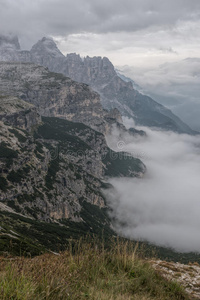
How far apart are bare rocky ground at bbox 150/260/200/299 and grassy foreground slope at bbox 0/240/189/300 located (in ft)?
5.00

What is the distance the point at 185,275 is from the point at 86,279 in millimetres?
7199

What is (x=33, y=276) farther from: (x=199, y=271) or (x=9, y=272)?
(x=199, y=271)

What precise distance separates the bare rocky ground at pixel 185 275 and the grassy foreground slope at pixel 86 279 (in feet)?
5.00

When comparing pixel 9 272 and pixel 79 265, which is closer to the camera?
pixel 9 272

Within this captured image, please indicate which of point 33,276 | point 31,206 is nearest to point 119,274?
point 33,276

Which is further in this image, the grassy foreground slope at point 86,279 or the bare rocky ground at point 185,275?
the bare rocky ground at point 185,275

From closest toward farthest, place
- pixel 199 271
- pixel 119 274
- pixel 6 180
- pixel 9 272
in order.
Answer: pixel 9 272, pixel 119 274, pixel 199 271, pixel 6 180

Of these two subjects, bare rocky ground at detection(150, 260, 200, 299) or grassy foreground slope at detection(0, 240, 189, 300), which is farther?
bare rocky ground at detection(150, 260, 200, 299)

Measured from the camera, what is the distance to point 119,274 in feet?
27.1

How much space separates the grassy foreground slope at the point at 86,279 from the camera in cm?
577

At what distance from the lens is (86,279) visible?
7531 millimetres

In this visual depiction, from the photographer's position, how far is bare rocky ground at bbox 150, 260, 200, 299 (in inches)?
393

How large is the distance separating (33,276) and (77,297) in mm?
1508

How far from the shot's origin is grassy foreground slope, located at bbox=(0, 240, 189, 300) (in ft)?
18.9
